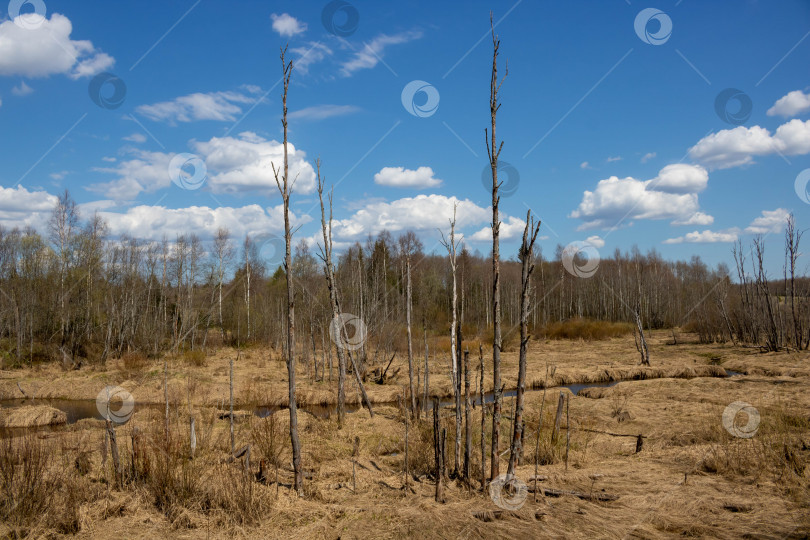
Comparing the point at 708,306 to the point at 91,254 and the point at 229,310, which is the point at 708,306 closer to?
the point at 229,310

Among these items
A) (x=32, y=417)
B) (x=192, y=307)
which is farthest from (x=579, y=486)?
(x=192, y=307)

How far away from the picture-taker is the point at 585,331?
39.4 metres

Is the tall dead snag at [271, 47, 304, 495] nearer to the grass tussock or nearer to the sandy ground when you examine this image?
the sandy ground

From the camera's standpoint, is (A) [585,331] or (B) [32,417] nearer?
(B) [32,417]

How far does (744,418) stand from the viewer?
11250mm

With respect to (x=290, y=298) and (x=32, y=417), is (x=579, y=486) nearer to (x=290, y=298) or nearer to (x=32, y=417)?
(x=290, y=298)

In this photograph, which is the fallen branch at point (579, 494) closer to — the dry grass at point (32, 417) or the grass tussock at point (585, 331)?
the dry grass at point (32, 417)

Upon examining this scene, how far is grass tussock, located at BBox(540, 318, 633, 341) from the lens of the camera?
38.9 m

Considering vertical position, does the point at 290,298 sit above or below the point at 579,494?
above

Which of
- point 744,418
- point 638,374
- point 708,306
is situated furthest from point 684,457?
point 708,306

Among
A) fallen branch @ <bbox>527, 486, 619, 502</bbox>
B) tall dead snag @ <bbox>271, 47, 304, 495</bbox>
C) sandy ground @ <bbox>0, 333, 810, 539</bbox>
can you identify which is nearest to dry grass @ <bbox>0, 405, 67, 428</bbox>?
sandy ground @ <bbox>0, 333, 810, 539</bbox>

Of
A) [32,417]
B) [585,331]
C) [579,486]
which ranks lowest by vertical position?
[32,417]

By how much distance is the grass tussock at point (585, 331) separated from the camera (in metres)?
38.9

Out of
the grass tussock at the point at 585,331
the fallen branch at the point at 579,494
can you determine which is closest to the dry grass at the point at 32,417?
the fallen branch at the point at 579,494
